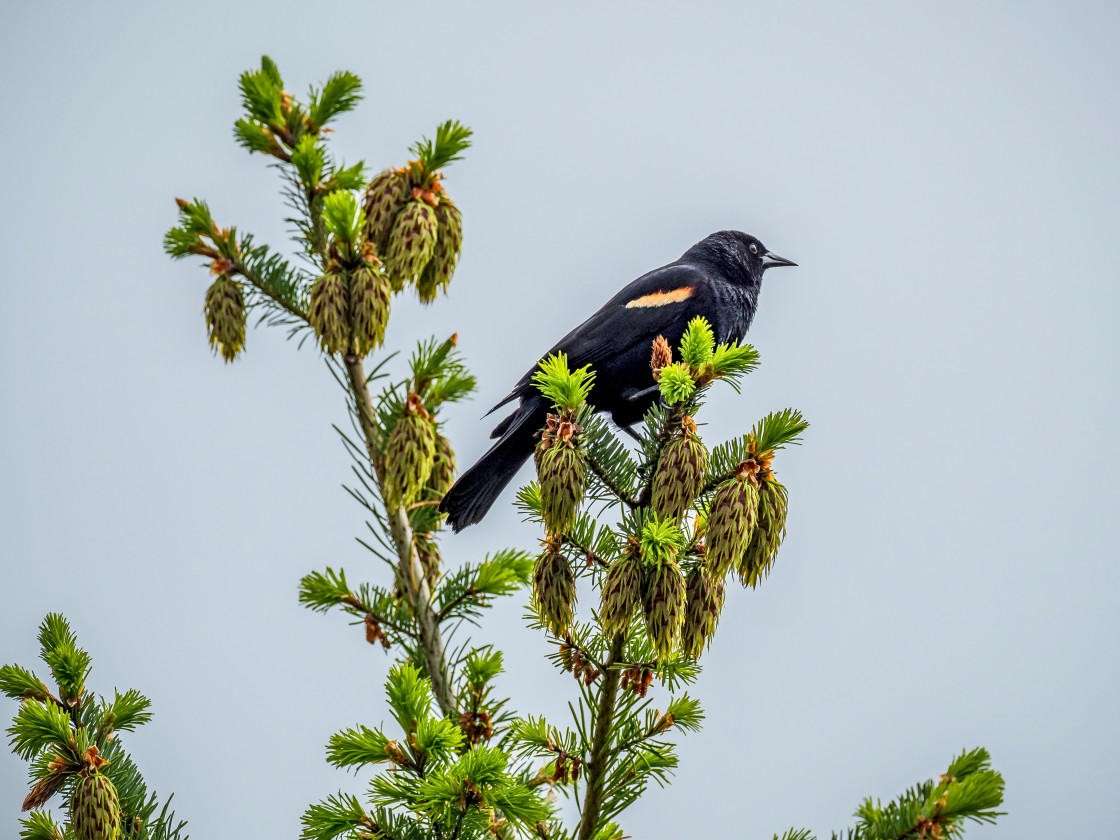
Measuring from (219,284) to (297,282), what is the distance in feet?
0.60

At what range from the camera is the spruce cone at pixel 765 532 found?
1.89 m

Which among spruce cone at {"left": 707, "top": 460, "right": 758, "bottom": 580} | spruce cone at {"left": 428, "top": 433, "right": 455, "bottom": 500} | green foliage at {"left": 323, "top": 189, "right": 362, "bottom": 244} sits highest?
green foliage at {"left": 323, "top": 189, "right": 362, "bottom": 244}

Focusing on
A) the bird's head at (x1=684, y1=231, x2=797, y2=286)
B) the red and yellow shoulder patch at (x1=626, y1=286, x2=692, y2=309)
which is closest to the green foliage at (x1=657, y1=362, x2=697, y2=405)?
the red and yellow shoulder patch at (x1=626, y1=286, x2=692, y2=309)

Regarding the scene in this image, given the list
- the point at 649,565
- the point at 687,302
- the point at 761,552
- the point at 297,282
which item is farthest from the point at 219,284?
the point at 687,302

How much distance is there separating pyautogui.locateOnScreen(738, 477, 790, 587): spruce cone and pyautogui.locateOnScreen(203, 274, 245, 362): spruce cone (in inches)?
51.2

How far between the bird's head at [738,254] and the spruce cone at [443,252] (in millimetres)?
2178

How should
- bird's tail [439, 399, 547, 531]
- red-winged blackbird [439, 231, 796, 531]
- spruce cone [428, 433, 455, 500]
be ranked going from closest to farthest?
1. spruce cone [428, 433, 455, 500]
2. bird's tail [439, 399, 547, 531]
3. red-winged blackbird [439, 231, 796, 531]

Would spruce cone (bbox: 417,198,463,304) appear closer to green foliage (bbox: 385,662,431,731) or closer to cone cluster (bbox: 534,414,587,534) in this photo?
cone cluster (bbox: 534,414,587,534)

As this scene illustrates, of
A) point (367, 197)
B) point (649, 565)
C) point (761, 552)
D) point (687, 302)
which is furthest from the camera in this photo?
point (687, 302)

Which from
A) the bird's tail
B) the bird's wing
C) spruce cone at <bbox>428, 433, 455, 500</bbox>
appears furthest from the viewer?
the bird's wing

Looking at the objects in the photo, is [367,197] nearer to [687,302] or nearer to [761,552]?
→ [761,552]

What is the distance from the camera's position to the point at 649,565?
1780mm

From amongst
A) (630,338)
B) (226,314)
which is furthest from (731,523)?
(630,338)

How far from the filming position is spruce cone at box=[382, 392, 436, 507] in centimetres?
216
